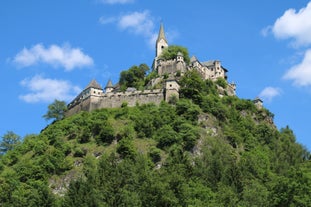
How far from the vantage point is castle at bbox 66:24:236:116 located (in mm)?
82938

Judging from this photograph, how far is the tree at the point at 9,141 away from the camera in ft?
286

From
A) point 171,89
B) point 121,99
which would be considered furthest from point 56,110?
point 171,89

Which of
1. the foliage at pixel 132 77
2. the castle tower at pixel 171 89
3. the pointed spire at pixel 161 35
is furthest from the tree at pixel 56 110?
the pointed spire at pixel 161 35

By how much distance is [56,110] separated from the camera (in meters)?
90.8

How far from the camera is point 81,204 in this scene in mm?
52375

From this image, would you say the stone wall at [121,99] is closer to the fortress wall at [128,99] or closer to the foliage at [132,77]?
the fortress wall at [128,99]

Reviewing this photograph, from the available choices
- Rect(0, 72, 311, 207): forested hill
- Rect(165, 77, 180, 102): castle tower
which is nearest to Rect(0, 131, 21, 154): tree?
Rect(0, 72, 311, 207): forested hill

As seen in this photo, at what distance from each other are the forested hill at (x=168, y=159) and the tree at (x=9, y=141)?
A: 14.3 feet

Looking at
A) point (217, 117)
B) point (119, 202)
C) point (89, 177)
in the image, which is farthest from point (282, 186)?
point (217, 117)

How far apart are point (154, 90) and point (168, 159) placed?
19.2 metres

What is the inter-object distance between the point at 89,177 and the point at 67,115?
115ft

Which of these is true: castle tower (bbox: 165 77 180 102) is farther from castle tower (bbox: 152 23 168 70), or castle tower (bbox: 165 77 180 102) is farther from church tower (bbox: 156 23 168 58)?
church tower (bbox: 156 23 168 58)

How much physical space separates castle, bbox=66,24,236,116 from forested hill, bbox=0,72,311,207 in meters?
2.45

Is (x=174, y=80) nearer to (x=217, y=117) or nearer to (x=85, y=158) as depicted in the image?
(x=217, y=117)
